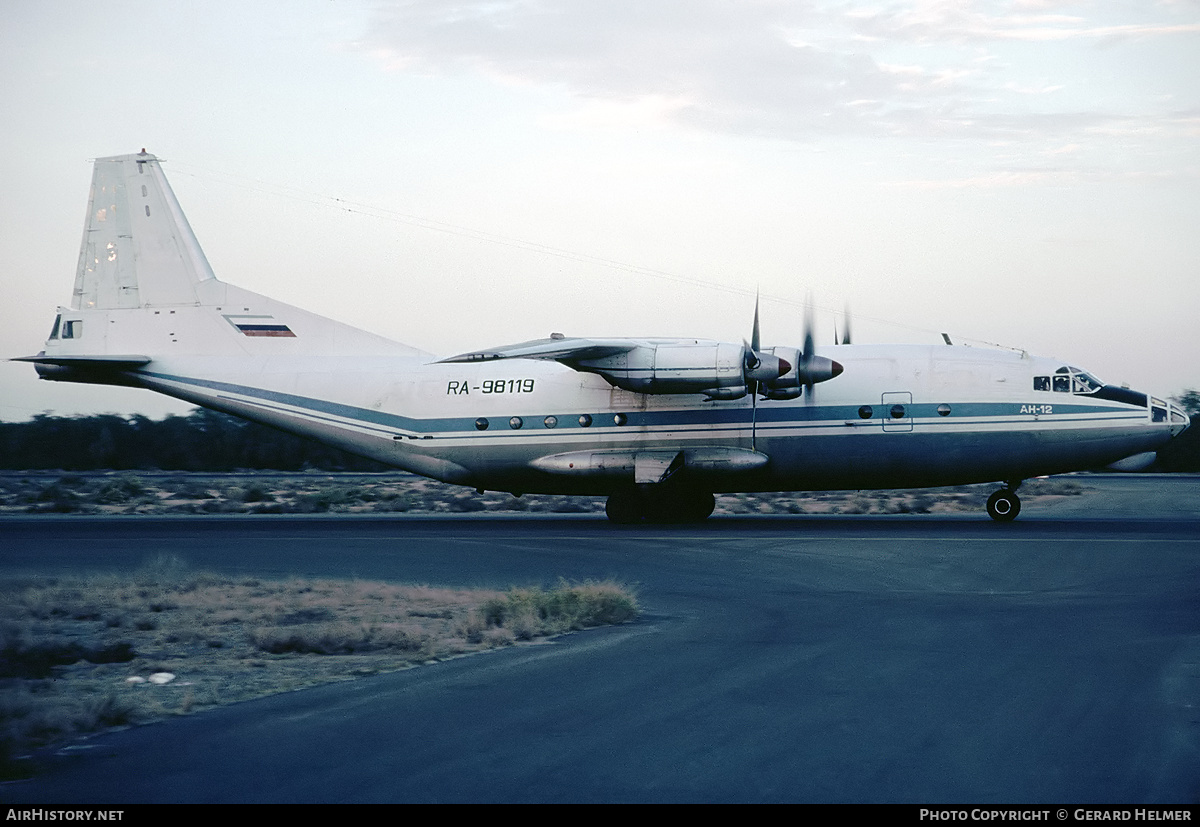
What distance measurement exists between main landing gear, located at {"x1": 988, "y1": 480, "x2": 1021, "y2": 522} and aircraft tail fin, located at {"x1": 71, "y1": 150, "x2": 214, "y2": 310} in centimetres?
2220

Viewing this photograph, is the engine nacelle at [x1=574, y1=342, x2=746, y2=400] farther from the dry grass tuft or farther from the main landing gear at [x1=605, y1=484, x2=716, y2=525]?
the dry grass tuft

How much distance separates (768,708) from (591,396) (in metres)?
20.0

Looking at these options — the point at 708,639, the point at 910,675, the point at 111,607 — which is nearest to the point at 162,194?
the point at 111,607

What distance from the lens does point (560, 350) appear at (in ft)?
86.8

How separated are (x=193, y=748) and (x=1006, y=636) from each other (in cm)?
833

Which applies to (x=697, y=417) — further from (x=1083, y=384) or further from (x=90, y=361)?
(x=90, y=361)

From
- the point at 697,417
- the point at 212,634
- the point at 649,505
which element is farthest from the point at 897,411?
the point at 212,634

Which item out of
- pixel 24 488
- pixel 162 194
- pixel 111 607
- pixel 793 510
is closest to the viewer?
pixel 111 607

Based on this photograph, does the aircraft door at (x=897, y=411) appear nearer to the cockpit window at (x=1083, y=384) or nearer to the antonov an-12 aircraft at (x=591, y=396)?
the antonov an-12 aircraft at (x=591, y=396)

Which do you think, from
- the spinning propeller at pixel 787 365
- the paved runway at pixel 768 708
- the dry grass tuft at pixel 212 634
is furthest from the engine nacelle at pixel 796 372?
the dry grass tuft at pixel 212 634

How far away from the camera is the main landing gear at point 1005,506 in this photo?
90.4 feet

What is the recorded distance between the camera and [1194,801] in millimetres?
6270

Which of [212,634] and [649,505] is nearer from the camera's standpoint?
[212,634]
